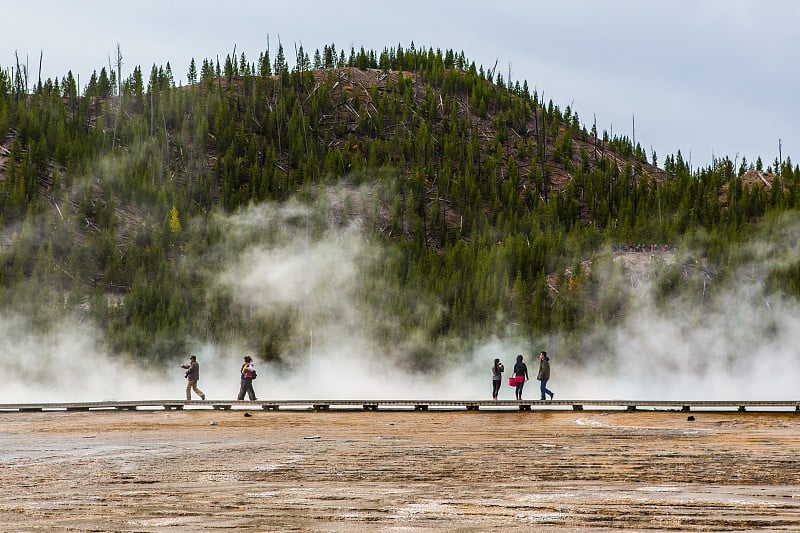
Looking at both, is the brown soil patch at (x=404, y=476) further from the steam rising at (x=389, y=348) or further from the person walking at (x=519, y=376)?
the steam rising at (x=389, y=348)

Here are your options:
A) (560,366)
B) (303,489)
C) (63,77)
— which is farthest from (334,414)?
(63,77)

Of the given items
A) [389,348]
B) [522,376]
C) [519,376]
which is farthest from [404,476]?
[389,348]

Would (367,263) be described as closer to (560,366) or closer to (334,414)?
(560,366)

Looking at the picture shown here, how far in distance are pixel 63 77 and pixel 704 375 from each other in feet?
235

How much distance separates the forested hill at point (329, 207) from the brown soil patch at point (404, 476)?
45.6 metres

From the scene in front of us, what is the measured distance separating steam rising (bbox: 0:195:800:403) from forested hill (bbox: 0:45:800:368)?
754 mm

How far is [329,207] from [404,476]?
75716mm

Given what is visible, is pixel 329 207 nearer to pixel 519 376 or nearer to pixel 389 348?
pixel 389 348

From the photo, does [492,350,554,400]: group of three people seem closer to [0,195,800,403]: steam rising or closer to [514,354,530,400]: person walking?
[514,354,530,400]: person walking

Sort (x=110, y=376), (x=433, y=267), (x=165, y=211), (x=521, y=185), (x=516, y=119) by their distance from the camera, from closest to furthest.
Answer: (x=110, y=376) → (x=433, y=267) → (x=165, y=211) → (x=521, y=185) → (x=516, y=119)

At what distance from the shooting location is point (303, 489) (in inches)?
458

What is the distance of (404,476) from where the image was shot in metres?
13.1

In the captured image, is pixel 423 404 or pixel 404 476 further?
pixel 423 404

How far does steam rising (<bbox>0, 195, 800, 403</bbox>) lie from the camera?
209ft
